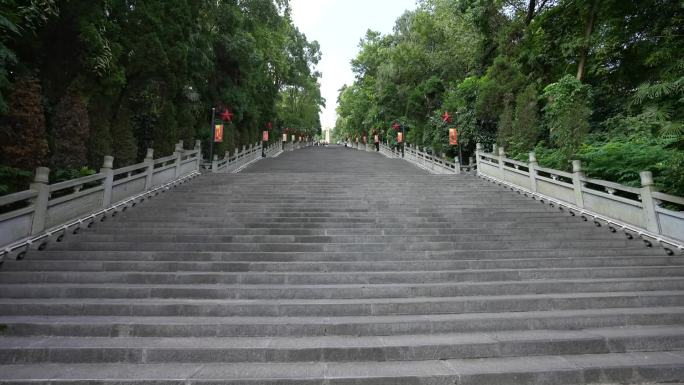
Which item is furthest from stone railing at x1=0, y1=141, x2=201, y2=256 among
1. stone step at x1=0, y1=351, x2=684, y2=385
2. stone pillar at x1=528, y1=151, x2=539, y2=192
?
stone pillar at x1=528, y1=151, x2=539, y2=192

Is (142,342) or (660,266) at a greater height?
(660,266)

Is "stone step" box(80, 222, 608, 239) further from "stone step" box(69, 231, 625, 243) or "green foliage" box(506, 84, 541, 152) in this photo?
"green foliage" box(506, 84, 541, 152)

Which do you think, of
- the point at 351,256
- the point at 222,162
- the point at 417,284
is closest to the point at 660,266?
the point at 417,284

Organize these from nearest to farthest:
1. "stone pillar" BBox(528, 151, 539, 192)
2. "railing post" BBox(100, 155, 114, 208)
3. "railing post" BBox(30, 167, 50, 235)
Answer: "railing post" BBox(30, 167, 50, 235), "railing post" BBox(100, 155, 114, 208), "stone pillar" BBox(528, 151, 539, 192)

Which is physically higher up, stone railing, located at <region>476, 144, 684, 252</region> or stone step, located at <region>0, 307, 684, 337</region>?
stone railing, located at <region>476, 144, 684, 252</region>

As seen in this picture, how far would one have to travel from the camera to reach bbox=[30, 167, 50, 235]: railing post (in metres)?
6.33

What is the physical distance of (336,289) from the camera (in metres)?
4.92

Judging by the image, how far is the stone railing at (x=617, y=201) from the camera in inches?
266

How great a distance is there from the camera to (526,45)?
15.6m

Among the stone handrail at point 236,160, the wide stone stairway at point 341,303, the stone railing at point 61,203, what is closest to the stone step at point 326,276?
the wide stone stairway at point 341,303

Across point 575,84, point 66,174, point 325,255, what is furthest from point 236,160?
point 575,84

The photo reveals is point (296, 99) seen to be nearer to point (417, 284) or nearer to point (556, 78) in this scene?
point (556, 78)

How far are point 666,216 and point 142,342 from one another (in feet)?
27.5

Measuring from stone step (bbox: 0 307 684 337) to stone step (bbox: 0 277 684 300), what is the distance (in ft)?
1.69
